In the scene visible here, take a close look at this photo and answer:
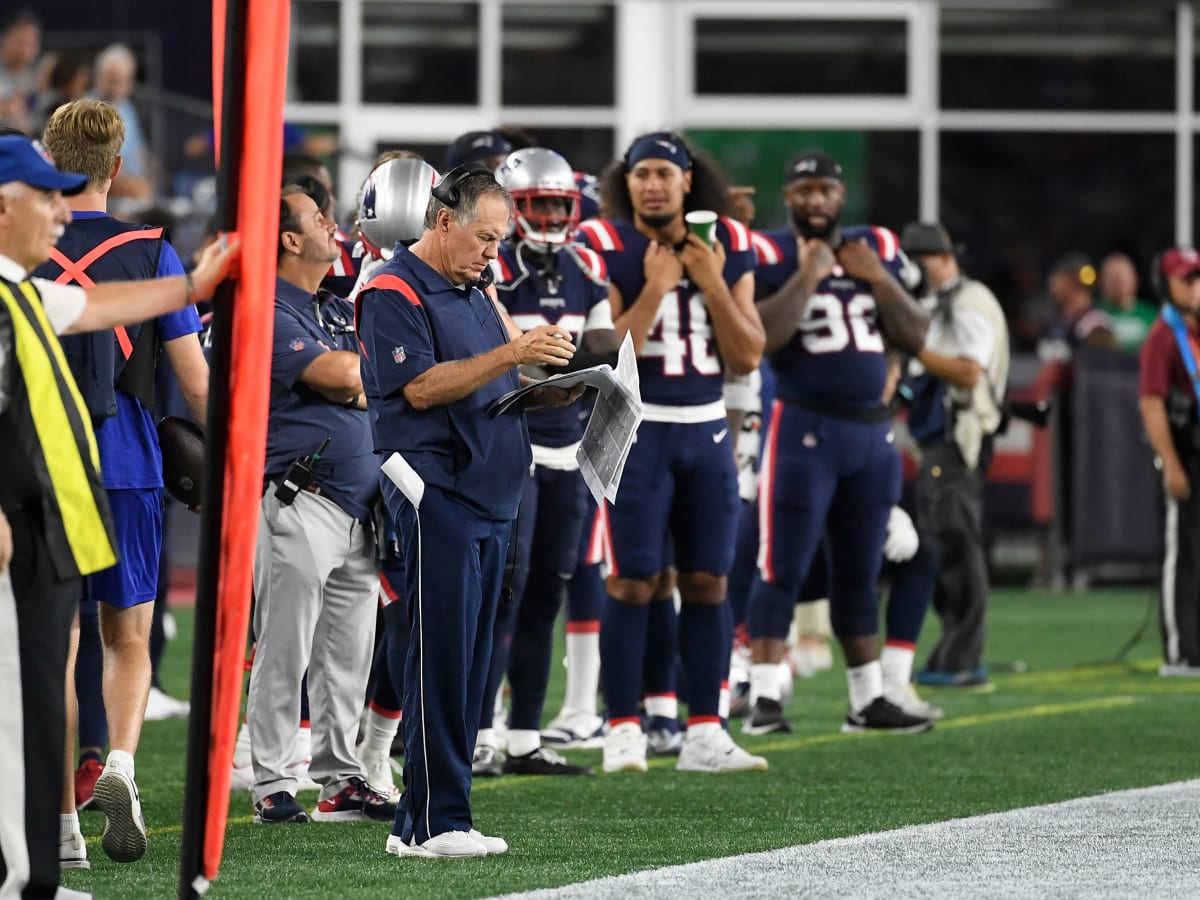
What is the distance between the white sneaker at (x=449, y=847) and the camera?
6.17 meters

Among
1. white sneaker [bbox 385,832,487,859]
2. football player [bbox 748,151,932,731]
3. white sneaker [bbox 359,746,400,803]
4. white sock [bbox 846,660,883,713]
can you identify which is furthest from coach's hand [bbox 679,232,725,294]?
white sneaker [bbox 385,832,487,859]

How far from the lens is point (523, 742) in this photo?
28.0 feet

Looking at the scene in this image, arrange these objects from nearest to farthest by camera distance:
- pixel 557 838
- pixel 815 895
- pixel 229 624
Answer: pixel 229 624 < pixel 815 895 < pixel 557 838

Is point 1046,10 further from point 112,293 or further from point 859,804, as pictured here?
point 112,293

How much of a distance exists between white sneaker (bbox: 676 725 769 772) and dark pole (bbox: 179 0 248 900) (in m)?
3.46

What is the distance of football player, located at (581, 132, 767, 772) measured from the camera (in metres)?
8.23

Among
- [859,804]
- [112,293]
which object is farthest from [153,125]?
[112,293]

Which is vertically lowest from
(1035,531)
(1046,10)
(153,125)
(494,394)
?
(1035,531)

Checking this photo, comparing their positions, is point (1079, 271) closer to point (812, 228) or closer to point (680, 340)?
point (812, 228)

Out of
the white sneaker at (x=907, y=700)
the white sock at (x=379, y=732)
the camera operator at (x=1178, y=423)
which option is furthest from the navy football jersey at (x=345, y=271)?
the camera operator at (x=1178, y=423)

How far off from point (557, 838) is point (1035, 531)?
12.9 metres

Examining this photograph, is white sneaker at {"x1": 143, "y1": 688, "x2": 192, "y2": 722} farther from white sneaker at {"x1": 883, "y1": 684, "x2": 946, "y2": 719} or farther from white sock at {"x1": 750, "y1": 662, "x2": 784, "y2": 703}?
white sneaker at {"x1": 883, "y1": 684, "x2": 946, "y2": 719}

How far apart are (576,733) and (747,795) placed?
6.21 feet

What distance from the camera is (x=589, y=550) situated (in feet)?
31.7
